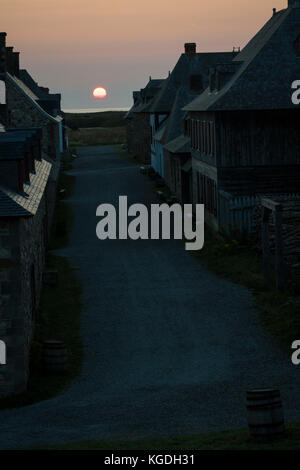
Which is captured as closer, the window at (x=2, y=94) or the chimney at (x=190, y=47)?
the window at (x=2, y=94)

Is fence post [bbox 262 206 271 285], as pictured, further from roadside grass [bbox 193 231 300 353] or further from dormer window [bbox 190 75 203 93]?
dormer window [bbox 190 75 203 93]

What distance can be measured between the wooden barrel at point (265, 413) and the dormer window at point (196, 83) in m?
41.2

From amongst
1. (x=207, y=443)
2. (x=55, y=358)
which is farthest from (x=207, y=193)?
(x=207, y=443)

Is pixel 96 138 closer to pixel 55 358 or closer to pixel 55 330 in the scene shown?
pixel 55 330

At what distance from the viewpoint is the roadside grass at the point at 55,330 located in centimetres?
1691

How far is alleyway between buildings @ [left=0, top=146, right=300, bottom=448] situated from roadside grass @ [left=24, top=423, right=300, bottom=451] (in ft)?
2.49

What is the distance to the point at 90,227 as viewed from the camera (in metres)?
40.9

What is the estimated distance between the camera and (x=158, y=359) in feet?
61.6

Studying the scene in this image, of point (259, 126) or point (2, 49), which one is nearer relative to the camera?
point (259, 126)

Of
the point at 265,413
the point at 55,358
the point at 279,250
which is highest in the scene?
the point at 279,250

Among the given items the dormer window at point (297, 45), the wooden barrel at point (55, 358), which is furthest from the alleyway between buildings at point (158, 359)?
the dormer window at point (297, 45)

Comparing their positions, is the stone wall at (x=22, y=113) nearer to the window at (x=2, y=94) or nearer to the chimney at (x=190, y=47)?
the window at (x=2, y=94)

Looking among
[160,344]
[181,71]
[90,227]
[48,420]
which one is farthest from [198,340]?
[181,71]

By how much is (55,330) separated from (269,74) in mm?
16718
